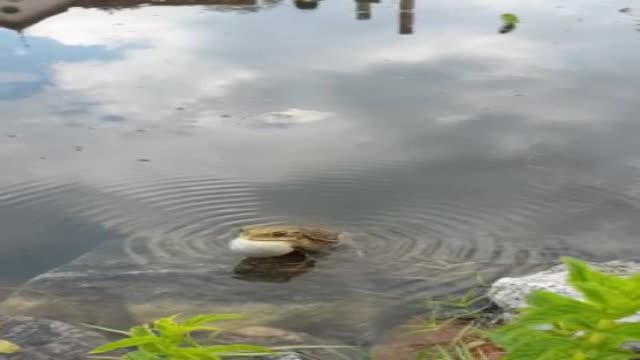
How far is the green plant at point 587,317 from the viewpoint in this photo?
1.47 meters

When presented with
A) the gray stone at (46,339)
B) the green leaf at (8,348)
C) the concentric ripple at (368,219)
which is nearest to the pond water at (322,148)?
the concentric ripple at (368,219)

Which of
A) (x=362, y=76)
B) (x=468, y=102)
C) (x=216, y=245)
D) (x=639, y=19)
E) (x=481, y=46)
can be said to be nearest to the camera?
(x=216, y=245)

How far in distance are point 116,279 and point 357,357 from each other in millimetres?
1253

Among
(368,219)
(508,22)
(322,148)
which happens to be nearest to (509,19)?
(508,22)

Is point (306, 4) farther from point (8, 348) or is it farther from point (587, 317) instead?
point (587, 317)

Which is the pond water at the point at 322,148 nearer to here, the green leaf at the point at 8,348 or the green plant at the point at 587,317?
the green leaf at the point at 8,348

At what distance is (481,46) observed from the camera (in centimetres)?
753

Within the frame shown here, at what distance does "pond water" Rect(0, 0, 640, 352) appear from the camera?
408 centimetres

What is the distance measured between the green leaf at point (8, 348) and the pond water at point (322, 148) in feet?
Result: 2.49

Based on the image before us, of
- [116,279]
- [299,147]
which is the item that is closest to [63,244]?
[116,279]

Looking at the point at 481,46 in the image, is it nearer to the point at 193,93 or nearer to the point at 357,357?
the point at 193,93

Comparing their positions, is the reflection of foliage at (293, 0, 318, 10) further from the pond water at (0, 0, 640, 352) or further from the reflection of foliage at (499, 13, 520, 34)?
the reflection of foliage at (499, 13, 520, 34)

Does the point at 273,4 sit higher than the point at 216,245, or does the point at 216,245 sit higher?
the point at 273,4

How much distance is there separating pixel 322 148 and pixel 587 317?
13.0 ft
